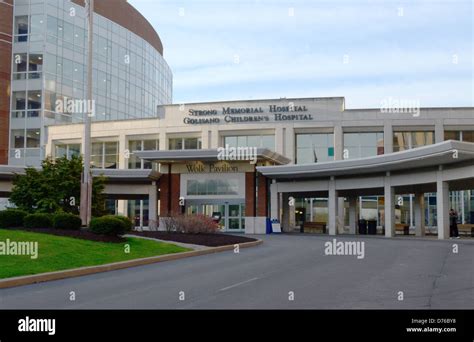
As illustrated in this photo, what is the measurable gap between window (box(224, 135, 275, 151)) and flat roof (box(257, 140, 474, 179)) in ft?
33.2

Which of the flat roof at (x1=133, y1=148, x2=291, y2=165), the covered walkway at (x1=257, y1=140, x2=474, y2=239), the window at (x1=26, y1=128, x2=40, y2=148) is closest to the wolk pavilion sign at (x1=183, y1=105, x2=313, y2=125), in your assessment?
the covered walkway at (x1=257, y1=140, x2=474, y2=239)

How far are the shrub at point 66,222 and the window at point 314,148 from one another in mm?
32976

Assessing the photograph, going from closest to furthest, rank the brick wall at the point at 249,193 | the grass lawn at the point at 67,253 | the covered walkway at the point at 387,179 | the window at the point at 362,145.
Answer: the grass lawn at the point at 67,253
the covered walkway at the point at 387,179
the brick wall at the point at 249,193
the window at the point at 362,145

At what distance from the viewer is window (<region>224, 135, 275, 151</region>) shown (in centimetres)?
5520

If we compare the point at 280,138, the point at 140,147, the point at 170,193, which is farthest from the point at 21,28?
the point at 280,138

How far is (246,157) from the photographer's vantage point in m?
44.0

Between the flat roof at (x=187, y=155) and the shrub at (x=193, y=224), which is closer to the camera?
the shrub at (x=193, y=224)

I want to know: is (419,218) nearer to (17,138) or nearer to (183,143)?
(183,143)

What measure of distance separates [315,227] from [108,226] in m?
28.3

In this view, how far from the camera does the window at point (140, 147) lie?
58.7 m

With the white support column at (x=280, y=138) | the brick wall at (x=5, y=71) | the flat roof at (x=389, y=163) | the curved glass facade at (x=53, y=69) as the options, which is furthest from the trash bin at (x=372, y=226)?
the brick wall at (x=5, y=71)

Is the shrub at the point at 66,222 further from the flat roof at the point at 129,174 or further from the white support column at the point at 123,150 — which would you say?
the white support column at the point at 123,150

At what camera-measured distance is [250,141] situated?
55.6 meters

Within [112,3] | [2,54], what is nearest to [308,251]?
[2,54]
